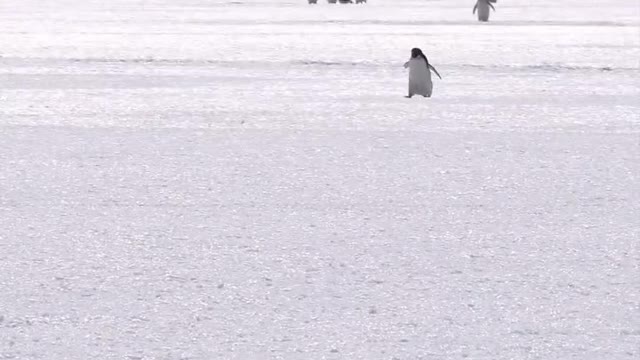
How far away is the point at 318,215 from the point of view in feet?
18.8

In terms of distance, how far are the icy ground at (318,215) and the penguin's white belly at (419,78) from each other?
149 mm

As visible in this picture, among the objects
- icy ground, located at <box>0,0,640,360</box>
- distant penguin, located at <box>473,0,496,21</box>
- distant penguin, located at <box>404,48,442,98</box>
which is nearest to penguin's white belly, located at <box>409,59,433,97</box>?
distant penguin, located at <box>404,48,442,98</box>

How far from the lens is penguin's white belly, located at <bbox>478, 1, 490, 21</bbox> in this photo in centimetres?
2478

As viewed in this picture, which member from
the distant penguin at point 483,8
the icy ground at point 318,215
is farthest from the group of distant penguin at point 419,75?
the distant penguin at point 483,8

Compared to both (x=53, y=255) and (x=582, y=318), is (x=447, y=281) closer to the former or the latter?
(x=582, y=318)

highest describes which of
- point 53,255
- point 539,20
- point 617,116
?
point 53,255

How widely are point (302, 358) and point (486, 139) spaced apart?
505 cm

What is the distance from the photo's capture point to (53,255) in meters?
4.88

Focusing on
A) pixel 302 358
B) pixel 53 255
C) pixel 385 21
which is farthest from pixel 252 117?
pixel 385 21

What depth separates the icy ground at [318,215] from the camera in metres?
3.82

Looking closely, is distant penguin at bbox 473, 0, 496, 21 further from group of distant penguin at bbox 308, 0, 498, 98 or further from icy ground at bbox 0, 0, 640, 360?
group of distant penguin at bbox 308, 0, 498, 98

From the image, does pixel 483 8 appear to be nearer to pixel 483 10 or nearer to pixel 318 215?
pixel 483 10

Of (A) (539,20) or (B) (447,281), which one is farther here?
(A) (539,20)

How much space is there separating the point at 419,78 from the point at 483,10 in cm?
1449
